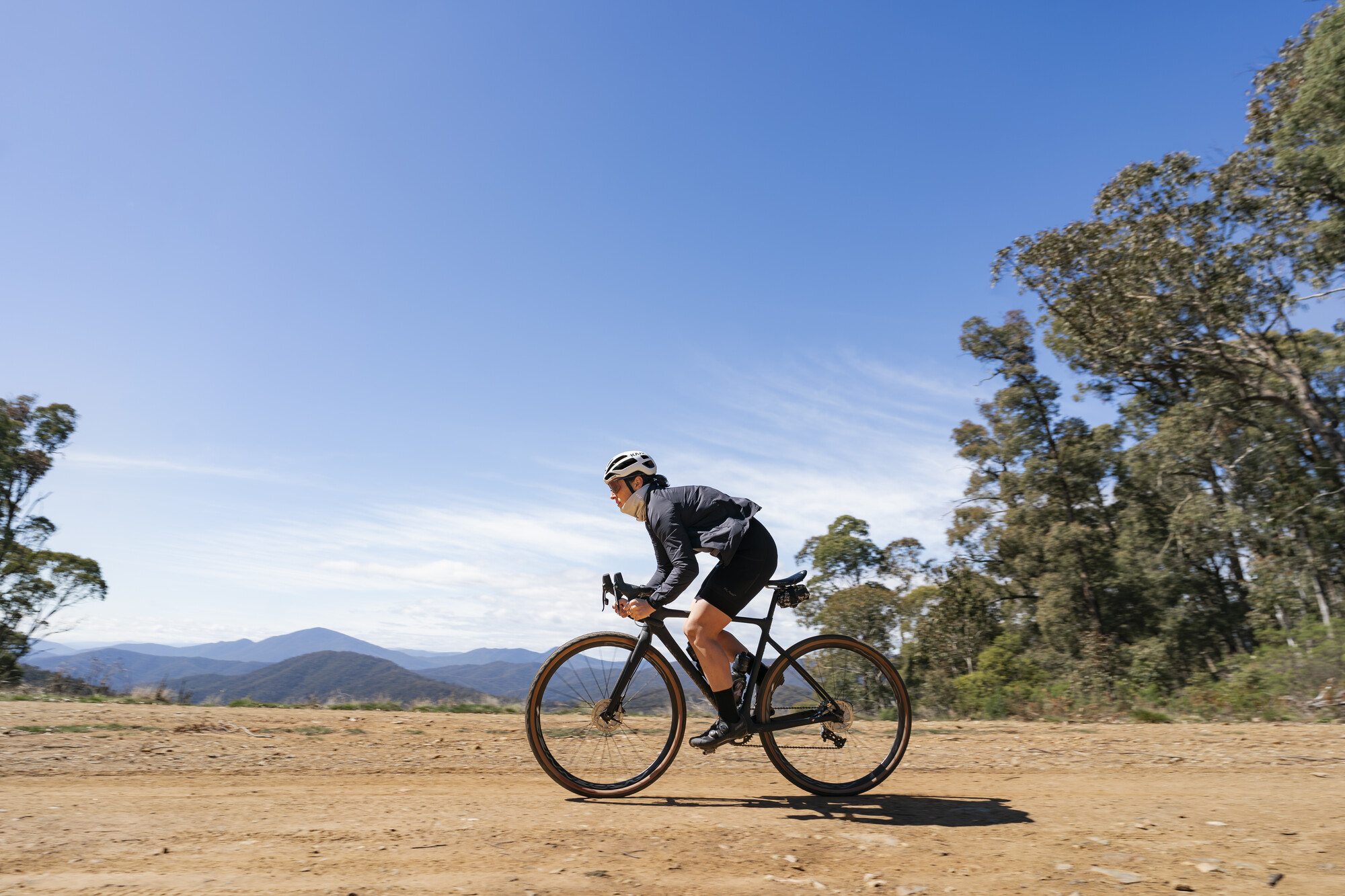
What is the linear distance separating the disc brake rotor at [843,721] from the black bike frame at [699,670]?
0.08ft

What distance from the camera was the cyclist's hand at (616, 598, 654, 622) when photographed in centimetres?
479

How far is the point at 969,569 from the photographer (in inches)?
1374

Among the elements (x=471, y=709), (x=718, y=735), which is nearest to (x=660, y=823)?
(x=718, y=735)

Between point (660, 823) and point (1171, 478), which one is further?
point (1171, 478)

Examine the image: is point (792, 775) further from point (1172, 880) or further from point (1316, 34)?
point (1316, 34)

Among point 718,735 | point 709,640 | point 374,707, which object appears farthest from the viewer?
point 374,707

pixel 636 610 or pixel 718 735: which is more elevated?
pixel 636 610

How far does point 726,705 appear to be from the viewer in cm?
482

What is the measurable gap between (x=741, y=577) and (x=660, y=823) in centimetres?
157

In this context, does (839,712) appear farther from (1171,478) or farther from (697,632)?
(1171,478)

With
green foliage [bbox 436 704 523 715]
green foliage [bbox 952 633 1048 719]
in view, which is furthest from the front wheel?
green foliage [bbox 952 633 1048 719]

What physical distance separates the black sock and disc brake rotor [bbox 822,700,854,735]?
728mm

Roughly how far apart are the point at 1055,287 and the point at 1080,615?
15.6 metres

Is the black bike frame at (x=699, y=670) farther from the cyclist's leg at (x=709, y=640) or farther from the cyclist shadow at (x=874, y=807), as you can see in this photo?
the cyclist shadow at (x=874, y=807)
